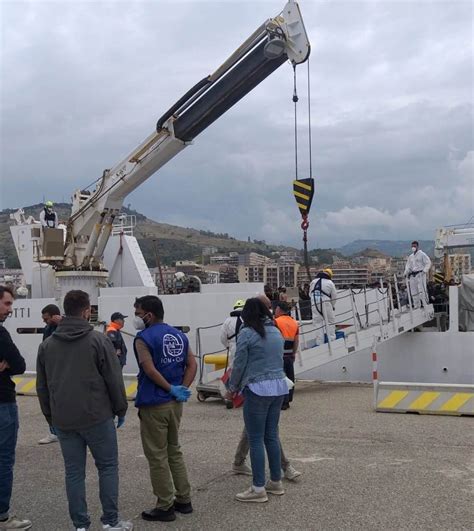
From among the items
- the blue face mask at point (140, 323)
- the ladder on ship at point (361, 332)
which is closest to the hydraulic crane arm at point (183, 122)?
the ladder on ship at point (361, 332)

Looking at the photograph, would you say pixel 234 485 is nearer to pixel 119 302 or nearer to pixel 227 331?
pixel 227 331

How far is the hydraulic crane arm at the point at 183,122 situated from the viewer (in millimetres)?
12266

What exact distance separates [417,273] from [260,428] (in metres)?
9.03

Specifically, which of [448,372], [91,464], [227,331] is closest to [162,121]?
[227,331]

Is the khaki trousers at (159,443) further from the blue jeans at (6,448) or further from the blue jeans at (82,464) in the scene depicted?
the blue jeans at (6,448)

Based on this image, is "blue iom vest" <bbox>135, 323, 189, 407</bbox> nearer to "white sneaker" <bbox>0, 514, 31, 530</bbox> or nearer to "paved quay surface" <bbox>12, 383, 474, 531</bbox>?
"paved quay surface" <bbox>12, 383, 474, 531</bbox>

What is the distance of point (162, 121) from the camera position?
13.8m

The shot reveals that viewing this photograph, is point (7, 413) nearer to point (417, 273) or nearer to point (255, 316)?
point (255, 316)

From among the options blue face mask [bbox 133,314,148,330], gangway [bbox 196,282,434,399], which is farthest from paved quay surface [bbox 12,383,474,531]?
gangway [bbox 196,282,434,399]

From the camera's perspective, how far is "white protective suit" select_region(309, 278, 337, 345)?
36.7ft

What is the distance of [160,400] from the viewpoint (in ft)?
14.9

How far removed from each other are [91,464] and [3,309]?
2.46m

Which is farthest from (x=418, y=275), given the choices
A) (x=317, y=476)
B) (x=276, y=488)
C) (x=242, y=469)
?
(x=276, y=488)

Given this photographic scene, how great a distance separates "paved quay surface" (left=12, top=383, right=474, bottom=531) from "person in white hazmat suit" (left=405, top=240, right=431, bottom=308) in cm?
487
